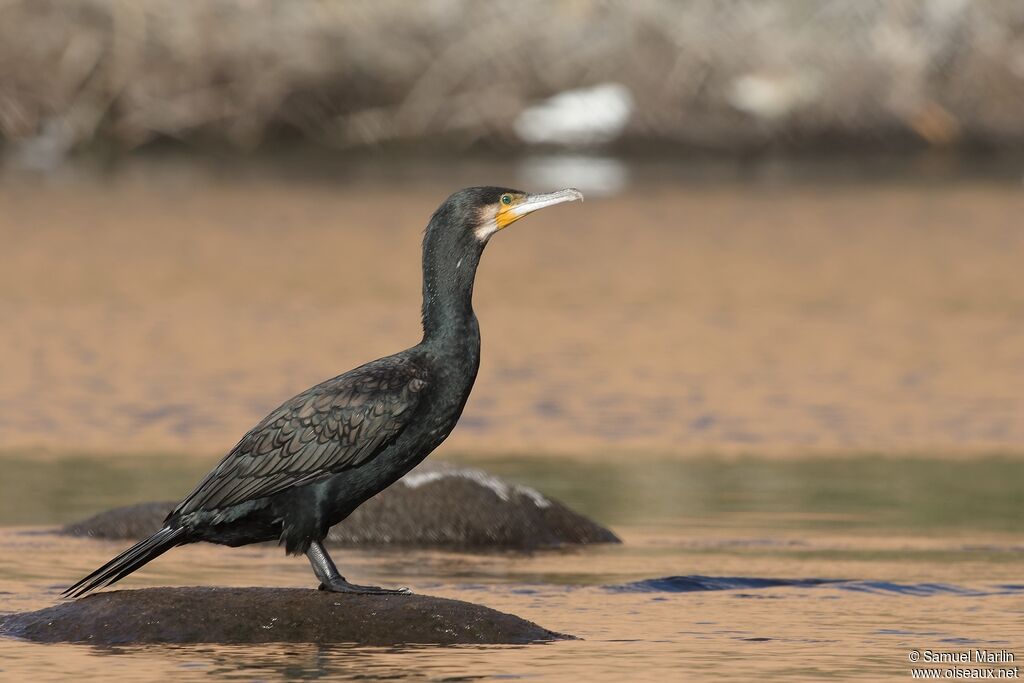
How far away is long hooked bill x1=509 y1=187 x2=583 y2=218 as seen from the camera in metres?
8.67

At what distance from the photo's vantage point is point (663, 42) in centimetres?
3183

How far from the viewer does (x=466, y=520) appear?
11.2m

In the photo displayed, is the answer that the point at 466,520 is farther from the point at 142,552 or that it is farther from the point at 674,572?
the point at 142,552

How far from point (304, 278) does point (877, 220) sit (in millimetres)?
7360

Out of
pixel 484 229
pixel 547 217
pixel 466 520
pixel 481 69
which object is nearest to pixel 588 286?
pixel 547 217

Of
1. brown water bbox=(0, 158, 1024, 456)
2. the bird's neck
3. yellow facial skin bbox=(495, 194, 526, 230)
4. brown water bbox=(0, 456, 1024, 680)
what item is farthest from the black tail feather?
brown water bbox=(0, 158, 1024, 456)

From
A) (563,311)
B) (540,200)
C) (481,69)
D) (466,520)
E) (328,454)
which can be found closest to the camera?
(328,454)

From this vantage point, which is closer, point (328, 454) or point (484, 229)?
point (328, 454)

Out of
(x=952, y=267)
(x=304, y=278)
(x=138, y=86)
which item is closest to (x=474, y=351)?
(x=304, y=278)

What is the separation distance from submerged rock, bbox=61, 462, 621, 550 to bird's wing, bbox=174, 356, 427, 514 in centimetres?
276

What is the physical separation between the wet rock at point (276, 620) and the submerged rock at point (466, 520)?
2.58 m

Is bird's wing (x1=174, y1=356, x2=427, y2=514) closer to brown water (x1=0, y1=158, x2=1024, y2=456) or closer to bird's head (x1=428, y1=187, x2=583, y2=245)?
bird's head (x1=428, y1=187, x2=583, y2=245)

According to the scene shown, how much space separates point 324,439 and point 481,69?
23523 mm

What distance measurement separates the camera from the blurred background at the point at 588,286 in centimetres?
1018
